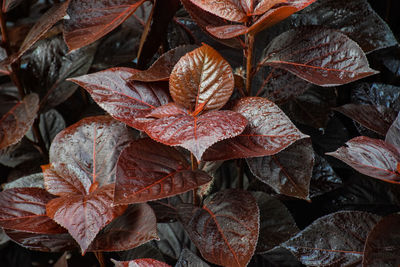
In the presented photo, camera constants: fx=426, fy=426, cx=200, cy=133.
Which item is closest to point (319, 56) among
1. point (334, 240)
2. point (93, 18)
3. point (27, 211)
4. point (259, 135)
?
point (259, 135)

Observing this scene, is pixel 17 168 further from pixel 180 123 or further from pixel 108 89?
pixel 180 123

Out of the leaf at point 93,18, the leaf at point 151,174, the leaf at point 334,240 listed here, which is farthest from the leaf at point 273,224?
A: the leaf at point 93,18

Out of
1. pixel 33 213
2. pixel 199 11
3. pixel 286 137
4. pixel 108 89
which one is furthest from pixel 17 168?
pixel 286 137

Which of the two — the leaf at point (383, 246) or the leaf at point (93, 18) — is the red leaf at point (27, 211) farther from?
the leaf at point (383, 246)

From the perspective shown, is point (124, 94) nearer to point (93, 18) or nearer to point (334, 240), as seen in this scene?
point (93, 18)

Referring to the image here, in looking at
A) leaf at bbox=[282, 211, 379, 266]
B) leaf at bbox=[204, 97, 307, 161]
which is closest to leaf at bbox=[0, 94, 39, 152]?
leaf at bbox=[204, 97, 307, 161]
